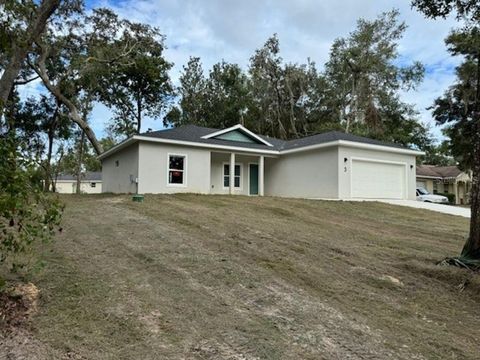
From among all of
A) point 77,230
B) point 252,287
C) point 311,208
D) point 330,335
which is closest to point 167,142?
point 311,208

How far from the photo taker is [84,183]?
45.6 metres

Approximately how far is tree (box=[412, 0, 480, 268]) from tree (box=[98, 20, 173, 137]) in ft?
57.1

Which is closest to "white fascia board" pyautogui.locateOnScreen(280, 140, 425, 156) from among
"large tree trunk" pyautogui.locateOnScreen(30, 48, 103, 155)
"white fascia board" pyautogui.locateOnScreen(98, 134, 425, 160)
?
"white fascia board" pyautogui.locateOnScreen(98, 134, 425, 160)

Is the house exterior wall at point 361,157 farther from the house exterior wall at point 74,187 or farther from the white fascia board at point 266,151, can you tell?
the house exterior wall at point 74,187

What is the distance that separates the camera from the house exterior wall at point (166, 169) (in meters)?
16.2

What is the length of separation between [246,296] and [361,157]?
14805mm

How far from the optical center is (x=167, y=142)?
1655cm

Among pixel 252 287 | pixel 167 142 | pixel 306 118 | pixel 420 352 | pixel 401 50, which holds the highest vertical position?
pixel 401 50

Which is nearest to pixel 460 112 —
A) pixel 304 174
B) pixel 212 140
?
pixel 304 174

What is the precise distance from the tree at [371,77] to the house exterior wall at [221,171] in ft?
42.7

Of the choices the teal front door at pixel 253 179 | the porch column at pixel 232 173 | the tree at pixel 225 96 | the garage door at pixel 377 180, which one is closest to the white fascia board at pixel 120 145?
the porch column at pixel 232 173

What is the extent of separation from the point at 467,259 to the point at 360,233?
3115 mm

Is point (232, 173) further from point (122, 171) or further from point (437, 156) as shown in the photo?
point (437, 156)

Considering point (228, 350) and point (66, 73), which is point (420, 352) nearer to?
point (228, 350)
